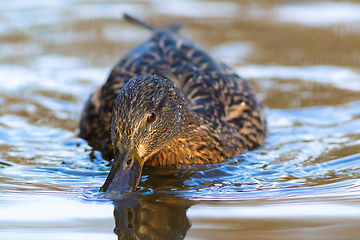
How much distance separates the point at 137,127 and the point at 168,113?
0.48 m

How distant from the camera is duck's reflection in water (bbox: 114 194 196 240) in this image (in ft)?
12.5

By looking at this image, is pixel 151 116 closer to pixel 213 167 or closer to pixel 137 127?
pixel 137 127

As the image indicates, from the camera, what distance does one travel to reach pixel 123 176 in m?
4.27

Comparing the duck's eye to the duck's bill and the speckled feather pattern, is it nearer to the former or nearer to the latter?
the duck's bill

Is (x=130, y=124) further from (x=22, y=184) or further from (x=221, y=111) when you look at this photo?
(x=221, y=111)

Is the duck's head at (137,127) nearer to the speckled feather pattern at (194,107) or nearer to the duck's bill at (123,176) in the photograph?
the duck's bill at (123,176)

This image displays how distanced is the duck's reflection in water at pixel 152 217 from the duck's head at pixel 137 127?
146 mm

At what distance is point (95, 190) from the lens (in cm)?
457

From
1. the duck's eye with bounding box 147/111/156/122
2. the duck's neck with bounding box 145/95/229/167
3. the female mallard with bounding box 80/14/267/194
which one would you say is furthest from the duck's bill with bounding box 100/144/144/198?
the duck's neck with bounding box 145/95/229/167

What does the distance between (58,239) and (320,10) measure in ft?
26.5

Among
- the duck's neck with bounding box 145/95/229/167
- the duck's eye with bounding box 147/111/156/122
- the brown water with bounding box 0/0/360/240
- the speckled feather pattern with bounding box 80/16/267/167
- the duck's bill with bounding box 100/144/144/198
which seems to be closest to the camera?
the brown water with bounding box 0/0/360/240

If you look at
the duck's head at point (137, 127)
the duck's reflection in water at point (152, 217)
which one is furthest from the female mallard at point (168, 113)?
the duck's reflection in water at point (152, 217)

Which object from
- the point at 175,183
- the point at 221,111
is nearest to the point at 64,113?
the point at 221,111

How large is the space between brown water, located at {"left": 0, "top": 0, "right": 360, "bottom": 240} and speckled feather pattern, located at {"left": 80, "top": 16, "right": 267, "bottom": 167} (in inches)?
5.8
